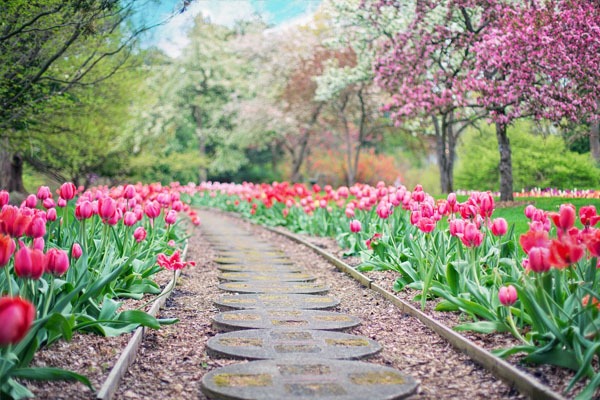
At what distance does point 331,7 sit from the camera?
20.5 m

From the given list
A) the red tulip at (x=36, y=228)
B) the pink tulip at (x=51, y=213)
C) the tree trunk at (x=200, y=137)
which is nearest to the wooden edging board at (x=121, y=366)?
the red tulip at (x=36, y=228)

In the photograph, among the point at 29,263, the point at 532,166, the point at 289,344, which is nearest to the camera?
the point at 29,263

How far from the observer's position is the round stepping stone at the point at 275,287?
7.13m

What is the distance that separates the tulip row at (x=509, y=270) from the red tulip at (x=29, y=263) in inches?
107

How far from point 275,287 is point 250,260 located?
107 inches

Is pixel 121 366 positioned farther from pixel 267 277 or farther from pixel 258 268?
pixel 258 268

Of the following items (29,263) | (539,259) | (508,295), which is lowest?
(508,295)

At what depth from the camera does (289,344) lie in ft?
15.5

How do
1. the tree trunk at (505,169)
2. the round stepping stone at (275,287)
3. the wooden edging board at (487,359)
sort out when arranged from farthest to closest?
the tree trunk at (505,169), the round stepping stone at (275,287), the wooden edging board at (487,359)

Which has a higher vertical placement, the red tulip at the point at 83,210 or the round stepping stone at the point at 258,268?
the red tulip at the point at 83,210

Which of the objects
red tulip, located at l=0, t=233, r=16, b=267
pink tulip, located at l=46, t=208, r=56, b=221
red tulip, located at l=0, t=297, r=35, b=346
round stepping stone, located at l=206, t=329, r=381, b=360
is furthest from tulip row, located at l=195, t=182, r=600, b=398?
pink tulip, located at l=46, t=208, r=56, b=221

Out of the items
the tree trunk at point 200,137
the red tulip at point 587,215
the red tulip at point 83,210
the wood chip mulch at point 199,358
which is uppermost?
the tree trunk at point 200,137

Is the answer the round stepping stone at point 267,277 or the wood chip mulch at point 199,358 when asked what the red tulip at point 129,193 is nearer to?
the wood chip mulch at point 199,358

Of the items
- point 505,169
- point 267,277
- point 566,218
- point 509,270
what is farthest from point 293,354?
point 505,169
